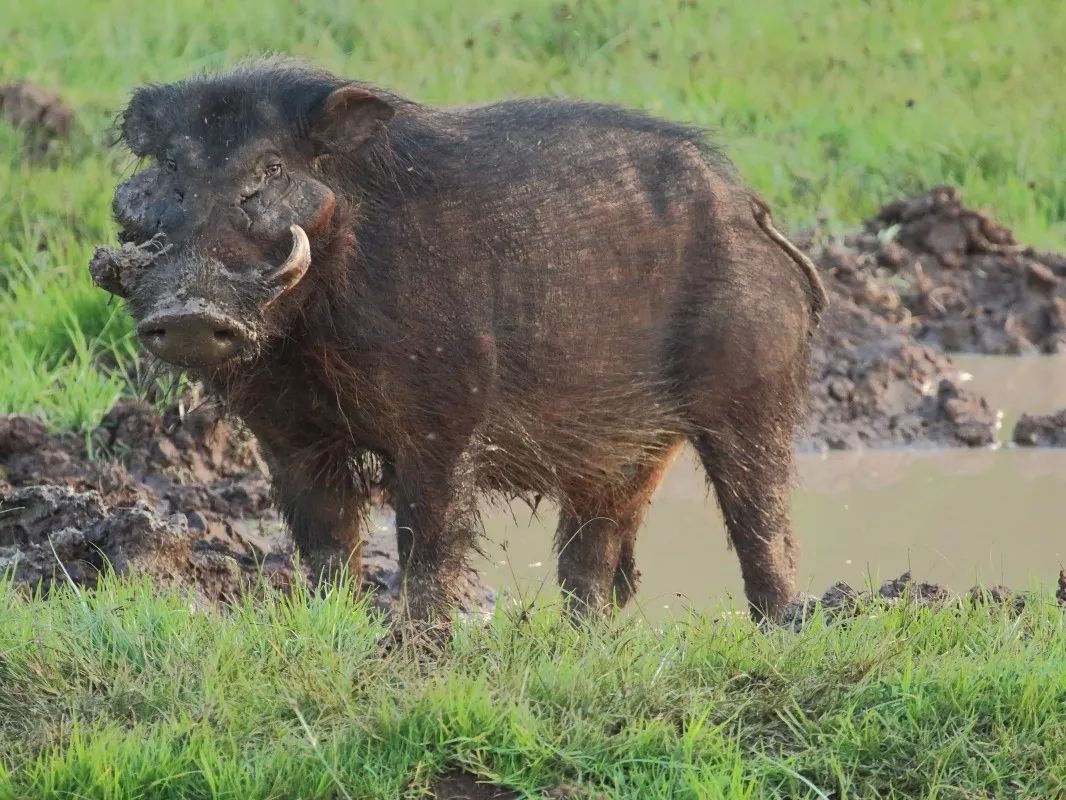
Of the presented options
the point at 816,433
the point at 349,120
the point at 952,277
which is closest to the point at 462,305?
the point at 349,120

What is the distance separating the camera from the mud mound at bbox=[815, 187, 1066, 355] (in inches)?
375

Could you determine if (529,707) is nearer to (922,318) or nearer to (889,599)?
(889,599)

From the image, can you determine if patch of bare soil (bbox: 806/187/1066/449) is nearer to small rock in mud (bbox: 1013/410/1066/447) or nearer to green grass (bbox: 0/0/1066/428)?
small rock in mud (bbox: 1013/410/1066/447)

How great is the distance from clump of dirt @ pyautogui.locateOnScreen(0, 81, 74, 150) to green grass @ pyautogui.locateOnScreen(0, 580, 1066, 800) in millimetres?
6017

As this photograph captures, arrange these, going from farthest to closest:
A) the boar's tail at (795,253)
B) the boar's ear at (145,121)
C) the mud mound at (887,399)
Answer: the mud mound at (887,399)
the boar's tail at (795,253)
the boar's ear at (145,121)

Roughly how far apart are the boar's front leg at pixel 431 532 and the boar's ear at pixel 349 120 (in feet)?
2.77

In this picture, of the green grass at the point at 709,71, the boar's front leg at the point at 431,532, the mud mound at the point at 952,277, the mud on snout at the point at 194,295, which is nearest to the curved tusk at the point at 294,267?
the mud on snout at the point at 194,295

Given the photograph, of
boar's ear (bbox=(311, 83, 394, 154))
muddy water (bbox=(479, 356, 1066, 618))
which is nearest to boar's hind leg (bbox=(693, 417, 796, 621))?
muddy water (bbox=(479, 356, 1066, 618))

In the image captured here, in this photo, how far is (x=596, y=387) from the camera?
18.0 ft

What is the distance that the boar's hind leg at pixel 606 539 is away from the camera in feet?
19.6

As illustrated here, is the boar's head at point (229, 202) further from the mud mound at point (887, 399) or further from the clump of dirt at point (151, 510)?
the mud mound at point (887, 399)

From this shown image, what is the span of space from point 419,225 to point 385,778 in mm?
1803

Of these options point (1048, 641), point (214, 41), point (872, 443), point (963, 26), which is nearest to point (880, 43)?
point (963, 26)

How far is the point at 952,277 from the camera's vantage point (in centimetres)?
998
